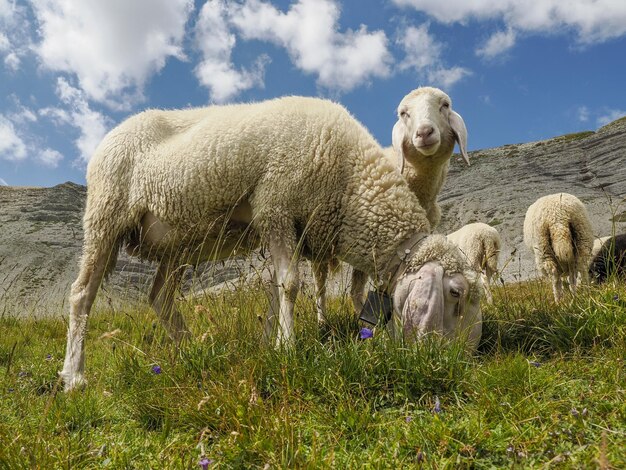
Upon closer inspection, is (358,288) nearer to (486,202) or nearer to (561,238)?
(561,238)

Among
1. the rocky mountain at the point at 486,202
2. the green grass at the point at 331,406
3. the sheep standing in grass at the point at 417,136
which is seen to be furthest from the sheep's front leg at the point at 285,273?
the rocky mountain at the point at 486,202

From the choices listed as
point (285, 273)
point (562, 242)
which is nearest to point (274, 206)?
point (285, 273)

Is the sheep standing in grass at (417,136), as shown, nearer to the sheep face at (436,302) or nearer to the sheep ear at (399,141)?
the sheep ear at (399,141)

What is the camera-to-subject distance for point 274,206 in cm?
446

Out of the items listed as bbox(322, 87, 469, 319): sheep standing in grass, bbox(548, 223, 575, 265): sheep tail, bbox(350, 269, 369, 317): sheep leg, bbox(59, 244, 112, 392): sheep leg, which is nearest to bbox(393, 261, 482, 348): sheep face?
bbox(322, 87, 469, 319): sheep standing in grass

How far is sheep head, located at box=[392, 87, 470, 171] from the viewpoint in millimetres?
5164

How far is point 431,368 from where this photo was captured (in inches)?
113

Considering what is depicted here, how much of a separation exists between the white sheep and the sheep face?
0.03 ft

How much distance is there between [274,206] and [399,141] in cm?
184

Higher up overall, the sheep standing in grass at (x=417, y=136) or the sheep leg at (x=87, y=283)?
the sheep standing in grass at (x=417, y=136)

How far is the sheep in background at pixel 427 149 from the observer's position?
5.29 m

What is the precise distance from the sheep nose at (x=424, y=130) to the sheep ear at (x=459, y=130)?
58cm

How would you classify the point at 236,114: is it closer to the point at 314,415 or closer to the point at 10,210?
the point at 314,415

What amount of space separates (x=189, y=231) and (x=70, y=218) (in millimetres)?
31897
